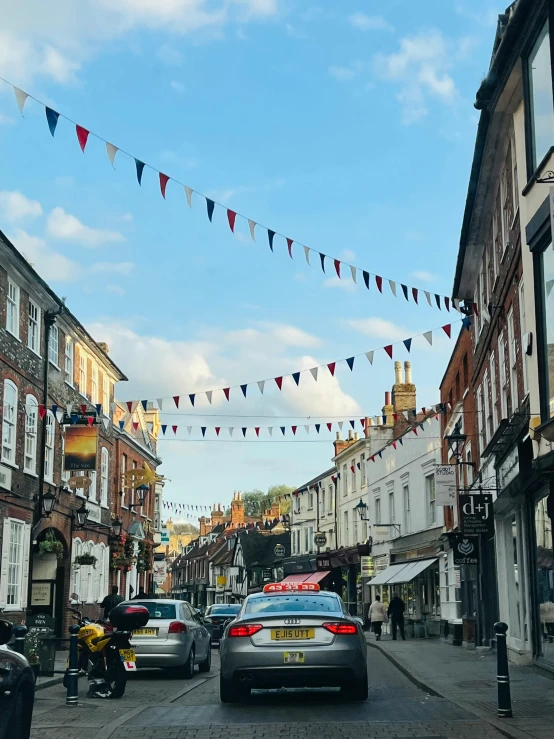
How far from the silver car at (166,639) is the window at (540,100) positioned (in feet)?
32.1

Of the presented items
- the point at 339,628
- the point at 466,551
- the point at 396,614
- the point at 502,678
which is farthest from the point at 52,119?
the point at 396,614

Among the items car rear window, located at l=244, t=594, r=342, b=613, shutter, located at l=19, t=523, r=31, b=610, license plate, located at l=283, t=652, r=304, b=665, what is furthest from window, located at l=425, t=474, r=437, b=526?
license plate, located at l=283, t=652, r=304, b=665

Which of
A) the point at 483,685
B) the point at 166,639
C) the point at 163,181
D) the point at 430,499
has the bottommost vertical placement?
the point at 483,685

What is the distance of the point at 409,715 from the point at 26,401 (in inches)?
686

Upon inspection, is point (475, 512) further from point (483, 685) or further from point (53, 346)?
point (53, 346)

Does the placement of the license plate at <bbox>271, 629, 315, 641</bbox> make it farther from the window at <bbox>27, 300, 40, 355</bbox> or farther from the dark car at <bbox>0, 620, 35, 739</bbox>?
→ the window at <bbox>27, 300, 40, 355</bbox>

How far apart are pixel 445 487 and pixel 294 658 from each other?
49.7 ft

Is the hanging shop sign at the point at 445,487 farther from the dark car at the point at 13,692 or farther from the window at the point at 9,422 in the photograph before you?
the dark car at the point at 13,692

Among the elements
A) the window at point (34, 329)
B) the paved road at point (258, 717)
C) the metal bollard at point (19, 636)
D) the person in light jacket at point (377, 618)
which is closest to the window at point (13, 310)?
the window at point (34, 329)

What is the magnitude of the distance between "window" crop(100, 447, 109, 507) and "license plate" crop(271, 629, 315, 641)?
25.0 meters

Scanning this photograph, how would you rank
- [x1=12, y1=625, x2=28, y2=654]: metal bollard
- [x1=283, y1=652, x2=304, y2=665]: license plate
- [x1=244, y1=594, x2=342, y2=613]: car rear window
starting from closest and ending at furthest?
[x1=12, y1=625, x2=28, y2=654]: metal bollard → [x1=283, y1=652, x2=304, y2=665]: license plate → [x1=244, y1=594, x2=342, y2=613]: car rear window

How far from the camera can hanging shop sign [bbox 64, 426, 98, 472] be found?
26.2 m

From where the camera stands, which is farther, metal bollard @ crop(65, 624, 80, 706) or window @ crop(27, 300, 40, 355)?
window @ crop(27, 300, 40, 355)

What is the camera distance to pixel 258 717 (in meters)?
11.1
